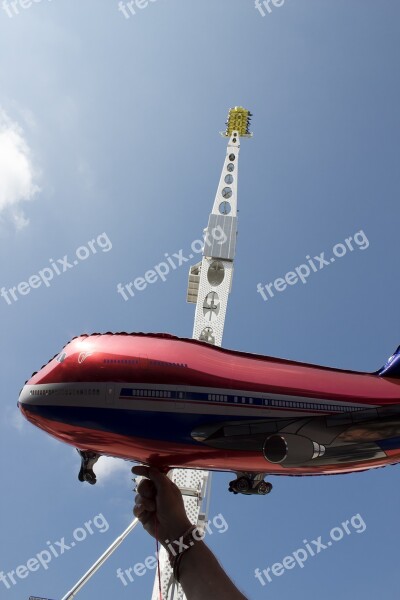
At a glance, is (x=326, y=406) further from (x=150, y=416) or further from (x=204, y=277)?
(x=204, y=277)

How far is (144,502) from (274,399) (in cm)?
211

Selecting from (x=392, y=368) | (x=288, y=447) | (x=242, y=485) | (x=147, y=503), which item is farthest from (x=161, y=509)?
(x=392, y=368)

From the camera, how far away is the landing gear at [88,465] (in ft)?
22.0

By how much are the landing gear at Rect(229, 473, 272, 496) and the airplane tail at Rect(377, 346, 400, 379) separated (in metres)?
2.27

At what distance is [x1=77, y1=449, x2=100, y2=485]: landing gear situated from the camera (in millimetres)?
6691

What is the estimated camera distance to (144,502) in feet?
16.1

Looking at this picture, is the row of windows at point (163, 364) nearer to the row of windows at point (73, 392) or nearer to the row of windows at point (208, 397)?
the row of windows at point (208, 397)

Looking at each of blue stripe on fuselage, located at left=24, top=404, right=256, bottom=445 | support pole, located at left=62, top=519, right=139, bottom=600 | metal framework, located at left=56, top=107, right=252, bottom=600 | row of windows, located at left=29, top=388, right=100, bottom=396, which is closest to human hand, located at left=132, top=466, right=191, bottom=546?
blue stripe on fuselage, located at left=24, top=404, right=256, bottom=445

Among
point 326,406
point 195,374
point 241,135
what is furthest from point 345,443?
point 241,135

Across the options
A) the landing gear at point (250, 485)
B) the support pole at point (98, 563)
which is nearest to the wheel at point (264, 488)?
the landing gear at point (250, 485)

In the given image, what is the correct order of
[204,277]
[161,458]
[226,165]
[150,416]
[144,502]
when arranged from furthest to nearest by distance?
[226,165], [204,277], [161,458], [150,416], [144,502]

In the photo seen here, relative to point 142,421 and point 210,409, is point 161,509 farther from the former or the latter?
point 210,409

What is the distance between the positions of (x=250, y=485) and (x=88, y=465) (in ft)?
7.43

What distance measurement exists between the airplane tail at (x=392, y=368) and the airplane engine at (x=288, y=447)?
1.63 metres
